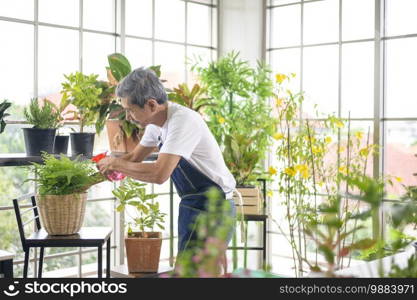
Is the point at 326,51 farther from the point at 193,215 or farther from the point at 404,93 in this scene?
the point at 193,215

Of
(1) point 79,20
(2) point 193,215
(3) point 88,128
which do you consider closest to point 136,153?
(2) point 193,215

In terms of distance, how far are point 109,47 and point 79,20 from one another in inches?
14.9

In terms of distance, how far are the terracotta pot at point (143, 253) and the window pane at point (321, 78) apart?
225 centimetres

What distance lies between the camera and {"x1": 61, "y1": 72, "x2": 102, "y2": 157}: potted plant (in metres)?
3.85

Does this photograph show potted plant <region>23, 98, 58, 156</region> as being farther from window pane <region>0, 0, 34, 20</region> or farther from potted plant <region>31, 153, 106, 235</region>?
window pane <region>0, 0, 34, 20</region>

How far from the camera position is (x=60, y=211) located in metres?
3.15

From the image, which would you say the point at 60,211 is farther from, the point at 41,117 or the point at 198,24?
the point at 198,24

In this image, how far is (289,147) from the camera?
4535 millimetres

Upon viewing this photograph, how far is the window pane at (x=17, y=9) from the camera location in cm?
424

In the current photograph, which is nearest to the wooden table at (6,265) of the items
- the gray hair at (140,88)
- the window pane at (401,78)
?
the gray hair at (140,88)

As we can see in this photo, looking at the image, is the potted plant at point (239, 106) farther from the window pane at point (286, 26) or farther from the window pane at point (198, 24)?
the window pane at point (198, 24)

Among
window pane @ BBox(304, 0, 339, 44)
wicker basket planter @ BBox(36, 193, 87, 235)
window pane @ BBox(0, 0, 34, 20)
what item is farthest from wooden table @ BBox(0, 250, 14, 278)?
window pane @ BBox(304, 0, 339, 44)

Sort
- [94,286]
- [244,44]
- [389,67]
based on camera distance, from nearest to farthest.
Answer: [94,286] < [389,67] < [244,44]

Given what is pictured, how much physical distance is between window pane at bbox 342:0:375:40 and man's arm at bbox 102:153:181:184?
2.93 meters
